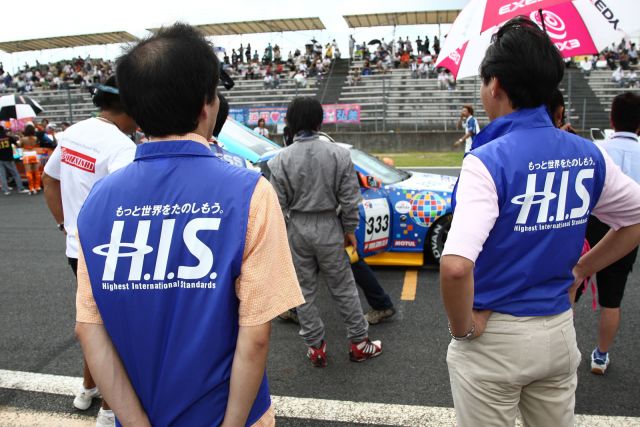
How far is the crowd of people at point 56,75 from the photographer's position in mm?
29922

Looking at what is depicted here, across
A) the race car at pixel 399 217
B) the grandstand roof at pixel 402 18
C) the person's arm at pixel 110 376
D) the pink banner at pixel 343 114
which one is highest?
the grandstand roof at pixel 402 18

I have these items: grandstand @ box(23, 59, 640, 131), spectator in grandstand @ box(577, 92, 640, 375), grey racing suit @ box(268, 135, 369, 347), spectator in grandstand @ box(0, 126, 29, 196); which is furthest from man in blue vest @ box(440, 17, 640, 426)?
grandstand @ box(23, 59, 640, 131)

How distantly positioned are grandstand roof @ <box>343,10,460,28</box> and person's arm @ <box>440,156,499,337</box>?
27.9 meters

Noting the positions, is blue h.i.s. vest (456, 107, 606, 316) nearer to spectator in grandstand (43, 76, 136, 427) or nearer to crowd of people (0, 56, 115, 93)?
spectator in grandstand (43, 76, 136, 427)

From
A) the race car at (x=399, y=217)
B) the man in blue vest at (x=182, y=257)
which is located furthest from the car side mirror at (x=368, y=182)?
the man in blue vest at (x=182, y=257)

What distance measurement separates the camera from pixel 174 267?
3.99 ft

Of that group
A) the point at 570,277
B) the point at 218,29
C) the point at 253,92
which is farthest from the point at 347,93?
the point at 570,277

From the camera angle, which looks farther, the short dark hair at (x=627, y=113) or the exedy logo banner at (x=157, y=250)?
the short dark hair at (x=627, y=113)

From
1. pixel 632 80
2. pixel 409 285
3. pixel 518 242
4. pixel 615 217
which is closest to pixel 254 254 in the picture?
pixel 518 242

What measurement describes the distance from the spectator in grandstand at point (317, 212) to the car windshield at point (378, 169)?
6.46 ft

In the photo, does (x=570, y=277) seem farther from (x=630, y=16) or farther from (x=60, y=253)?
(x=60, y=253)

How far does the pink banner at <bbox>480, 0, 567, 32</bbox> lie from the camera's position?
2.34 m

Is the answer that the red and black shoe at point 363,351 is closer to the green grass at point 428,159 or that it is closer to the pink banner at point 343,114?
the green grass at point 428,159

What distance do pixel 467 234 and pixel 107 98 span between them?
2.16 m
